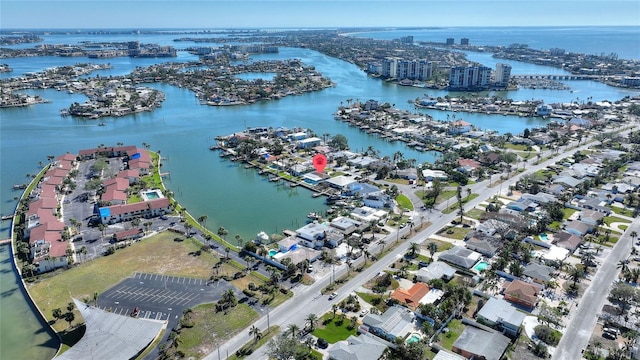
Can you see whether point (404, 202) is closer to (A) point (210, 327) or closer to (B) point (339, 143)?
(B) point (339, 143)

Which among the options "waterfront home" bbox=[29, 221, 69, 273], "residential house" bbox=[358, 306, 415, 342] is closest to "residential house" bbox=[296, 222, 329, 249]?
"residential house" bbox=[358, 306, 415, 342]

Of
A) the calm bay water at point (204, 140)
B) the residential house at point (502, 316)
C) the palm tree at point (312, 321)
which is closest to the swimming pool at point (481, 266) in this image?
the residential house at point (502, 316)

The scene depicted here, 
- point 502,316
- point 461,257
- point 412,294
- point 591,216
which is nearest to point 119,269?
point 412,294

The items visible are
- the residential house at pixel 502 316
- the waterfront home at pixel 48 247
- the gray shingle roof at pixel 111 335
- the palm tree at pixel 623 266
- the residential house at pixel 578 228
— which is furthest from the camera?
the residential house at pixel 578 228

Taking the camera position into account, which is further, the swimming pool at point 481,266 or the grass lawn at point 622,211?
the grass lawn at point 622,211

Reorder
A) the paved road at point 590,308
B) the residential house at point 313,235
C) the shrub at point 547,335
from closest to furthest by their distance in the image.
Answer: the paved road at point 590,308
the shrub at point 547,335
the residential house at point 313,235

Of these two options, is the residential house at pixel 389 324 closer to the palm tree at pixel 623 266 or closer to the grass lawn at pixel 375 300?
the grass lawn at pixel 375 300

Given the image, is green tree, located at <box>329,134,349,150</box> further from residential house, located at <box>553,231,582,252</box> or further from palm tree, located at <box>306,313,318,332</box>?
palm tree, located at <box>306,313,318,332</box>
